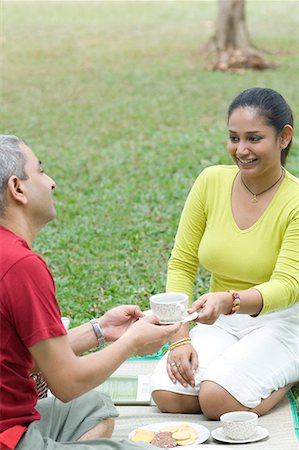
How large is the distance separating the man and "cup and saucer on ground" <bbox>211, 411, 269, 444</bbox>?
2.40 ft

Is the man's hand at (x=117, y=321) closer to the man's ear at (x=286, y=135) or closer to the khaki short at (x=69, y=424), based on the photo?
the khaki short at (x=69, y=424)

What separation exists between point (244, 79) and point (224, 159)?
5.31m

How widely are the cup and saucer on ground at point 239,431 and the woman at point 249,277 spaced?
168 millimetres

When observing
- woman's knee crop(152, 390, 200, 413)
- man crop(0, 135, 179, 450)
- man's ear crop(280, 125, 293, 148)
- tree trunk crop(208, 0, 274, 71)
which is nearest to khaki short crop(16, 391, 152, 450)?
man crop(0, 135, 179, 450)

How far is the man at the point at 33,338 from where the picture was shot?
9.59 feet

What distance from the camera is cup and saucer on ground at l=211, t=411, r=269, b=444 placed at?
3.91m

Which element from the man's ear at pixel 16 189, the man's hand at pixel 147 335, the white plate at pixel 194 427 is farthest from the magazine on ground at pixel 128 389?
the man's ear at pixel 16 189

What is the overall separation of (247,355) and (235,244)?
20.7 inches

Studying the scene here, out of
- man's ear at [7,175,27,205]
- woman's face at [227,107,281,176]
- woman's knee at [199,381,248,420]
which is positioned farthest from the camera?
woman's face at [227,107,281,176]

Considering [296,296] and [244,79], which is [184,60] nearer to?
[244,79]

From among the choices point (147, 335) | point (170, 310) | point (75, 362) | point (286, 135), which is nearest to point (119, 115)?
point (286, 135)

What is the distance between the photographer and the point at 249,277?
14.2 feet

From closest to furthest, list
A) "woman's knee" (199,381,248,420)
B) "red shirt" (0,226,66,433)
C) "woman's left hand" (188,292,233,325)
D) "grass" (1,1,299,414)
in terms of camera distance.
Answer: "red shirt" (0,226,66,433) < "woman's left hand" (188,292,233,325) < "woman's knee" (199,381,248,420) < "grass" (1,1,299,414)

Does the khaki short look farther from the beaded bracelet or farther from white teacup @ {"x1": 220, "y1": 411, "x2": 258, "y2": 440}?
the beaded bracelet
